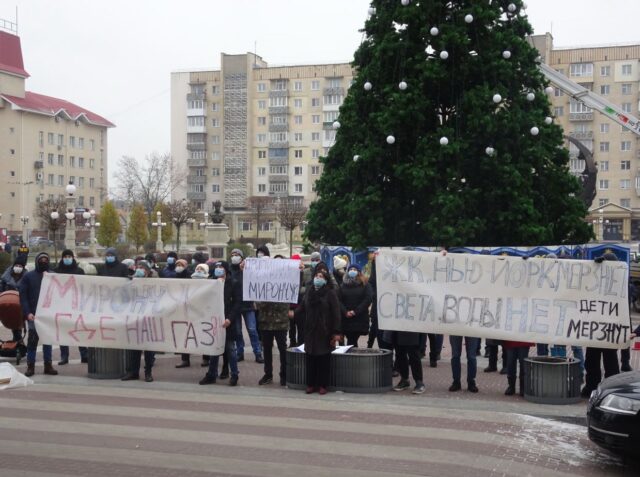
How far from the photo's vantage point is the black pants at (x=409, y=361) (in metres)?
11.6

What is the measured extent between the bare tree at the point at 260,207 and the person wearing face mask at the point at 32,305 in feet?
247

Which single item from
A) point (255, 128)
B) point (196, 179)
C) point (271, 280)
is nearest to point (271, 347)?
point (271, 280)

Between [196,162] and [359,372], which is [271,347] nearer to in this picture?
[359,372]

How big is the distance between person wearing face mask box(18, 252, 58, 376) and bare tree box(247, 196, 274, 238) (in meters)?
75.2

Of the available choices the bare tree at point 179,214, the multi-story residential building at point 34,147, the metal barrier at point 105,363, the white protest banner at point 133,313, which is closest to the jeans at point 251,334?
the white protest banner at point 133,313

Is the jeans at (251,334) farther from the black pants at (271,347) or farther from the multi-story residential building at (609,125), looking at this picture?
the multi-story residential building at (609,125)

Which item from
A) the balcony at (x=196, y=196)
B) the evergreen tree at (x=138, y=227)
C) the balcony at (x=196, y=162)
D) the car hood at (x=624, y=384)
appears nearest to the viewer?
the car hood at (x=624, y=384)

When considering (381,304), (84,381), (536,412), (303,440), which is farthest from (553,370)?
(84,381)

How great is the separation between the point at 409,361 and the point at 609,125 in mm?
83813

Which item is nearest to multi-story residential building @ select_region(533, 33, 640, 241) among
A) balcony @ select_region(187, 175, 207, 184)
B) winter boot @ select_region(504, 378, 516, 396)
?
balcony @ select_region(187, 175, 207, 184)

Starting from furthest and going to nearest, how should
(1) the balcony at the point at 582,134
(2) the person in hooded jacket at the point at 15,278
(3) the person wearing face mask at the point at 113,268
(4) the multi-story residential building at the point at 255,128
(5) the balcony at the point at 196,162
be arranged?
(5) the balcony at the point at 196,162 → (4) the multi-story residential building at the point at 255,128 → (1) the balcony at the point at 582,134 → (2) the person in hooded jacket at the point at 15,278 → (3) the person wearing face mask at the point at 113,268

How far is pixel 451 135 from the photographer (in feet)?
67.7

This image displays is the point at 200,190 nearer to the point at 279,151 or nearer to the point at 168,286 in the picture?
the point at 279,151

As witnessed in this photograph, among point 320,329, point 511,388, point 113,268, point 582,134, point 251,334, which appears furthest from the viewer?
point 582,134
